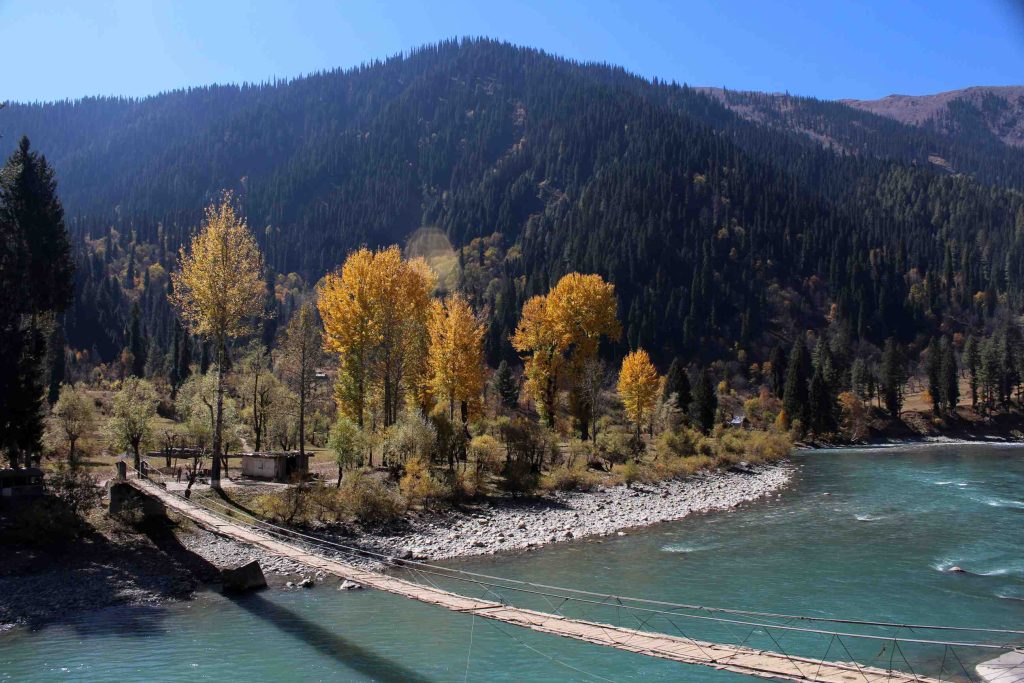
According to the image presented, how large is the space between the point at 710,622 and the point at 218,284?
24.6 metres

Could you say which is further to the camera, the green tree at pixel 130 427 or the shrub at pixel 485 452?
the shrub at pixel 485 452

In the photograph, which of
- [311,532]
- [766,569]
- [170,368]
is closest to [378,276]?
[311,532]

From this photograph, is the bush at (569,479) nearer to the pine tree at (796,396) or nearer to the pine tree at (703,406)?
the pine tree at (703,406)

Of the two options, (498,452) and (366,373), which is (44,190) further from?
(498,452)

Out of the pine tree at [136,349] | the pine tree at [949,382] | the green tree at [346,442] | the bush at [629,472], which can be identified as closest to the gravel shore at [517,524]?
the bush at [629,472]

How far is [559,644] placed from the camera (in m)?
19.1

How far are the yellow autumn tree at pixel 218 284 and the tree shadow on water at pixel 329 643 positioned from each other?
476 inches

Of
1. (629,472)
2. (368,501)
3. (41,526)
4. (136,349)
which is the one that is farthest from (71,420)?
(136,349)

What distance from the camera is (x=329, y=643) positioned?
731 inches

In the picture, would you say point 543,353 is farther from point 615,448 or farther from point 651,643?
point 651,643

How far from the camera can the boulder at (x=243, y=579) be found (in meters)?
22.8

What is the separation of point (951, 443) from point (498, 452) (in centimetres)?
8867

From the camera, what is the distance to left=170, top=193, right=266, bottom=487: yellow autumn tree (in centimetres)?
3159

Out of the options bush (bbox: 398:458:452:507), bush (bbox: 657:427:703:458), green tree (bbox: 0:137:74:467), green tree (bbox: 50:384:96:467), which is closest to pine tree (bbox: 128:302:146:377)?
green tree (bbox: 50:384:96:467)
